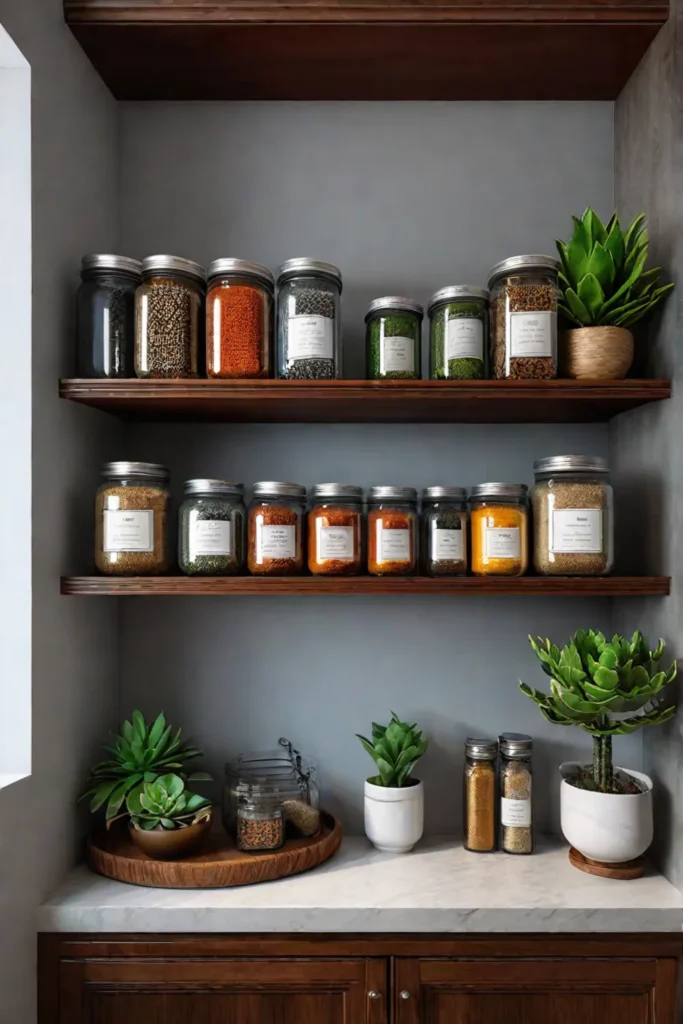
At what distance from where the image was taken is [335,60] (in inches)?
60.2

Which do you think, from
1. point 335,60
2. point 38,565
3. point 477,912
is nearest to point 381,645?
point 477,912

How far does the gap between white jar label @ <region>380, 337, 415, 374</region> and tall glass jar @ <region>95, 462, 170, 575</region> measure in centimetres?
44

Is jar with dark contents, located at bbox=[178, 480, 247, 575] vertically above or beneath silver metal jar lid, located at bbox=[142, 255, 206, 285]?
beneath

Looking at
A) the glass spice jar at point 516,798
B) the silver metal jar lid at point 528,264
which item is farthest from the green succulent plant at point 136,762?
the silver metal jar lid at point 528,264

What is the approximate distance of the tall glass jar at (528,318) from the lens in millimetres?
1353

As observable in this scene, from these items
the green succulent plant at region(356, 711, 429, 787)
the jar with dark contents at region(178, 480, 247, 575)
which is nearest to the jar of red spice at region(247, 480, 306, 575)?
the jar with dark contents at region(178, 480, 247, 575)

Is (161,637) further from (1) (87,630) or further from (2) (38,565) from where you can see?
(2) (38,565)

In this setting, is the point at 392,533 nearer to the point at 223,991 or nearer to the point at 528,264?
the point at 528,264

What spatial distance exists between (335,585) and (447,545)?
20cm

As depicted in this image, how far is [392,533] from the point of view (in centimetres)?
138

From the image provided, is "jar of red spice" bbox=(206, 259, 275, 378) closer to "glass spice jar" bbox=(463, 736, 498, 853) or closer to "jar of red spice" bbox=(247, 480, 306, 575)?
"jar of red spice" bbox=(247, 480, 306, 575)

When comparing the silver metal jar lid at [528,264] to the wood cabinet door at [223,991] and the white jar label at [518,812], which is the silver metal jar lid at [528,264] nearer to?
the white jar label at [518,812]

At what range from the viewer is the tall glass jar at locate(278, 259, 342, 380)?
1364mm

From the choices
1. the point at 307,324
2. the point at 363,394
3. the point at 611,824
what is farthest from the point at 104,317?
the point at 611,824
